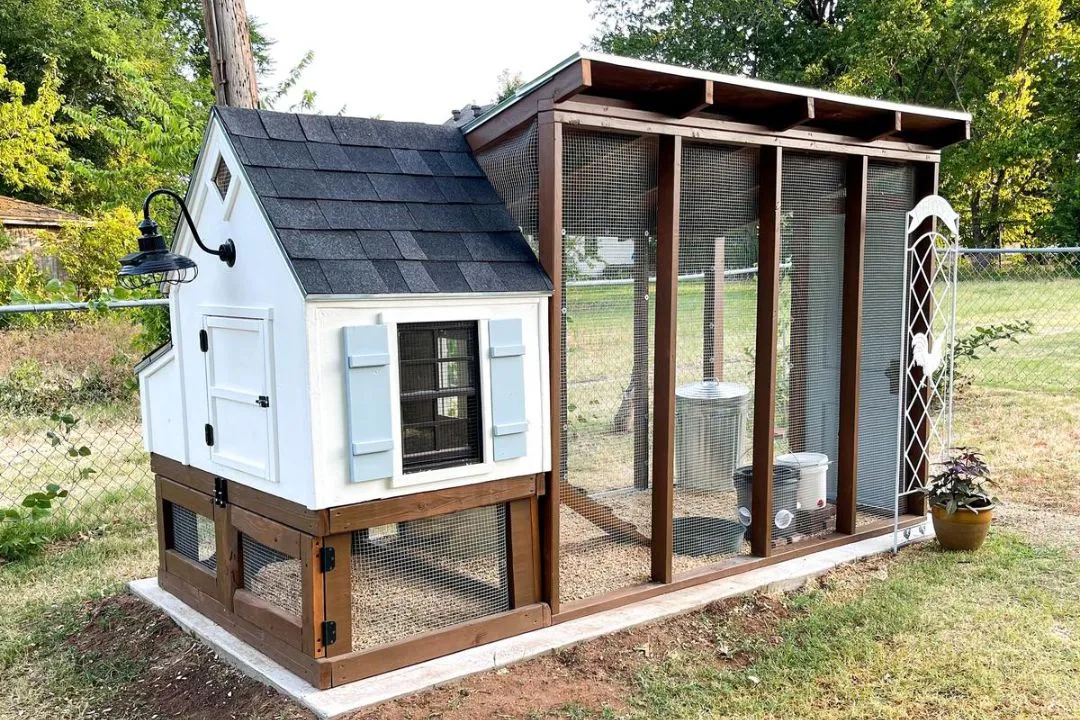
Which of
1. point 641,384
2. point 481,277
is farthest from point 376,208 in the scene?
point 641,384

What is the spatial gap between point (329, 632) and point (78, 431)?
5.21 metres

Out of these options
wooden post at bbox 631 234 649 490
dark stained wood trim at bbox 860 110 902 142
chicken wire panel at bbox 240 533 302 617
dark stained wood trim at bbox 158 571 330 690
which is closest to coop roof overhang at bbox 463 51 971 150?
dark stained wood trim at bbox 860 110 902 142

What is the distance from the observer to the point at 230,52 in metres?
5.15

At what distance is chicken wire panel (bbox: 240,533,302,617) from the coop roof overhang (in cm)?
203

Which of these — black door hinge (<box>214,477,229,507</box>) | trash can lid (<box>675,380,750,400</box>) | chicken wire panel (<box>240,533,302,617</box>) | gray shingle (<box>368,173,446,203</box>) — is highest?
gray shingle (<box>368,173,446,203</box>)

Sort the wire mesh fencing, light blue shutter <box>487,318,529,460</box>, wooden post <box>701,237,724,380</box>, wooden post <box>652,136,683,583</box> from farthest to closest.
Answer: the wire mesh fencing, wooden post <box>701,237,724,380</box>, wooden post <box>652,136,683,583</box>, light blue shutter <box>487,318,529,460</box>

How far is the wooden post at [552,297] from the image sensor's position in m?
3.27

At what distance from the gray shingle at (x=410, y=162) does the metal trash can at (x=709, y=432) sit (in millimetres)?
1723

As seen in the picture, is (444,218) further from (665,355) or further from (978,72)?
(978,72)

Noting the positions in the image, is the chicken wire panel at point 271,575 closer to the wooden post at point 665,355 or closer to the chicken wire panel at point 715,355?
the wooden post at point 665,355

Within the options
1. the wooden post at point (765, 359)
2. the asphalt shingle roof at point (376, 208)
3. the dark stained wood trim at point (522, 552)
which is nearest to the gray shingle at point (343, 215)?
the asphalt shingle roof at point (376, 208)

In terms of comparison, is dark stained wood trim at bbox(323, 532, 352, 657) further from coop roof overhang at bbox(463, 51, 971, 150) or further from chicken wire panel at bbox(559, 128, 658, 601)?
coop roof overhang at bbox(463, 51, 971, 150)

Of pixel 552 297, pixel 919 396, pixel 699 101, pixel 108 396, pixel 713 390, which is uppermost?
pixel 699 101

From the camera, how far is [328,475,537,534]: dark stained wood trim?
2.94m
